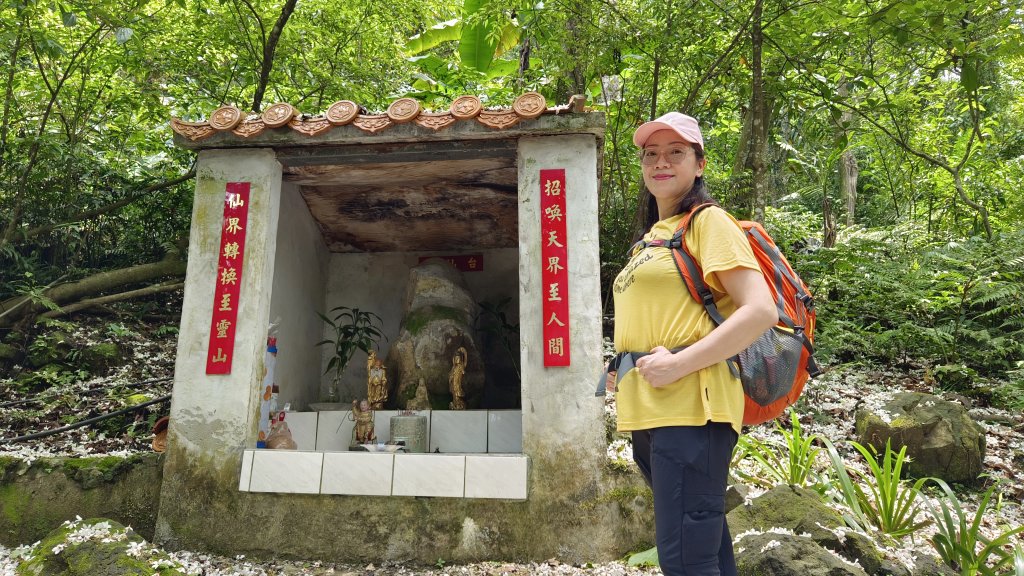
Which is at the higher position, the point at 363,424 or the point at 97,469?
the point at 363,424

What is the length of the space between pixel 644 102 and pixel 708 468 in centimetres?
775

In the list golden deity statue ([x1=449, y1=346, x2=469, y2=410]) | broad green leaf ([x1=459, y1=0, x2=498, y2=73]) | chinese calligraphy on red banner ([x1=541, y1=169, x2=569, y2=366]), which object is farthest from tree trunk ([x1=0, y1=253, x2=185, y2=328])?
chinese calligraphy on red banner ([x1=541, y1=169, x2=569, y2=366])

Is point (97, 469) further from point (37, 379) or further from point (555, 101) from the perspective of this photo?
point (555, 101)

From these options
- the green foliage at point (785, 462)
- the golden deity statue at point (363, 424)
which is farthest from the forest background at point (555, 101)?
the golden deity statue at point (363, 424)

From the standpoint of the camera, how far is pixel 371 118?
15.3 ft

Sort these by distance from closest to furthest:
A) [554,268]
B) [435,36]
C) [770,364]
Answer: [770,364] → [554,268] → [435,36]

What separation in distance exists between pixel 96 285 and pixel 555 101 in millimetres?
6340

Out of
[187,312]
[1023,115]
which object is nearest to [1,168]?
[187,312]

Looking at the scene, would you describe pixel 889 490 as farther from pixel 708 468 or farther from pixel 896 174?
pixel 896 174

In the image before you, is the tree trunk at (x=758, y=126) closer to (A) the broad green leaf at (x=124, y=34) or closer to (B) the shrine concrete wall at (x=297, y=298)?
(B) the shrine concrete wall at (x=297, y=298)

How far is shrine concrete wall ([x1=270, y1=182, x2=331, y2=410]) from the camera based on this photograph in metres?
5.81

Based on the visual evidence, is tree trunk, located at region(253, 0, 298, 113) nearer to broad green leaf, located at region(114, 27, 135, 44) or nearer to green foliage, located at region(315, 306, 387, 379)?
broad green leaf, located at region(114, 27, 135, 44)

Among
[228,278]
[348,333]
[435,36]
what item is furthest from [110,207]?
[435,36]

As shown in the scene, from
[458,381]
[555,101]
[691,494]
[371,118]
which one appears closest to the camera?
[691,494]
